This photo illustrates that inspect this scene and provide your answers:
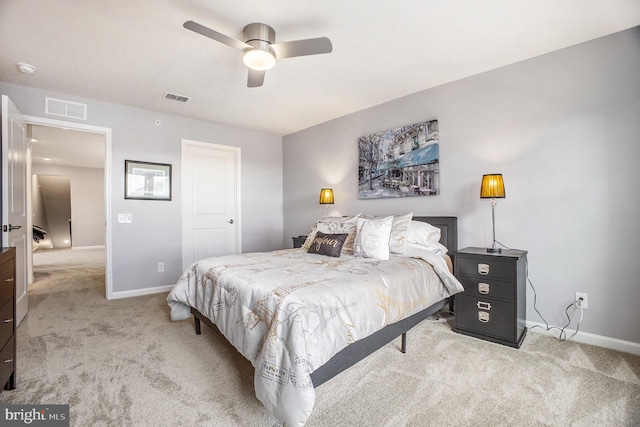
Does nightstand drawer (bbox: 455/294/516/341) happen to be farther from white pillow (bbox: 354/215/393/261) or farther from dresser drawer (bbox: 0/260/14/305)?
dresser drawer (bbox: 0/260/14/305)

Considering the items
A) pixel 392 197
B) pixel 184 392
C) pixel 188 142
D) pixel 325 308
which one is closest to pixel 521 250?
pixel 392 197

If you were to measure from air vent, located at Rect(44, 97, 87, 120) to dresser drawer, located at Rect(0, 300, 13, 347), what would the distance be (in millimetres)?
2598

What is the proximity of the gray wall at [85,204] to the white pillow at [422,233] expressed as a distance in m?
9.97

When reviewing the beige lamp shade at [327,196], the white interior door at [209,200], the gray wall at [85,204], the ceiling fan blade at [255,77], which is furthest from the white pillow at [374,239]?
the gray wall at [85,204]

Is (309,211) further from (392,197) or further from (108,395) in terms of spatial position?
(108,395)

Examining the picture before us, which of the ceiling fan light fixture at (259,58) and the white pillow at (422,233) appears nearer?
the ceiling fan light fixture at (259,58)

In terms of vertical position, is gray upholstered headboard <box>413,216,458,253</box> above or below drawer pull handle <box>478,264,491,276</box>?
above

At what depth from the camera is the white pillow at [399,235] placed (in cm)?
273

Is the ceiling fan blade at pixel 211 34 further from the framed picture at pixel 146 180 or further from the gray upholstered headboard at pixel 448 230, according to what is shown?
the framed picture at pixel 146 180

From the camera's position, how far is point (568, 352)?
2195 mm

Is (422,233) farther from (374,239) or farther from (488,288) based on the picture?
(488,288)

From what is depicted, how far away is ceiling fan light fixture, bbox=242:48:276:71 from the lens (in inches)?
84.4

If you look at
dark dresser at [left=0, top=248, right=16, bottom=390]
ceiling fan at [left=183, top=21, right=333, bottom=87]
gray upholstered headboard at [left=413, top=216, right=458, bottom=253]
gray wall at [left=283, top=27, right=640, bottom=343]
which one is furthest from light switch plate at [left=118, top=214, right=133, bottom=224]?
gray upholstered headboard at [left=413, top=216, right=458, bottom=253]

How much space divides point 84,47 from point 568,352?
4.58 meters
